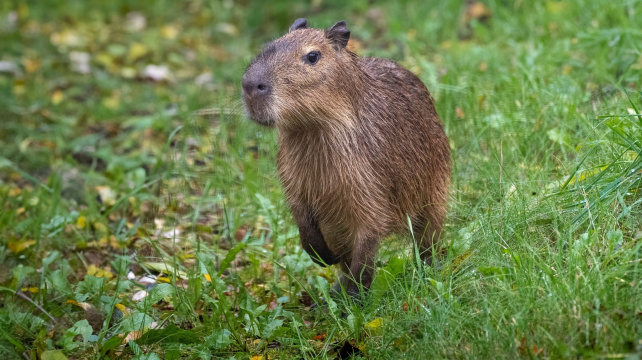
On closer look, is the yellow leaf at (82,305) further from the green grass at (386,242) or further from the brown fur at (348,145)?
the brown fur at (348,145)

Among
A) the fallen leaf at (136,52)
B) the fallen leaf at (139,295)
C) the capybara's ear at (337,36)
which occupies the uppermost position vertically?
the capybara's ear at (337,36)

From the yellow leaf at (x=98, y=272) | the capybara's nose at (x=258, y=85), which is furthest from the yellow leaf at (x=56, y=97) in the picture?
the capybara's nose at (x=258, y=85)

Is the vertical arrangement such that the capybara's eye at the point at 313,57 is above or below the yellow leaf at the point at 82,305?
above

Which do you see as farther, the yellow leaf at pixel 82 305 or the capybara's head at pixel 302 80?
the yellow leaf at pixel 82 305

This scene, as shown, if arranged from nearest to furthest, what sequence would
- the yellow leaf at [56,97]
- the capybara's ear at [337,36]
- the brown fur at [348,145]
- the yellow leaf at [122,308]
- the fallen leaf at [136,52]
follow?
the brown fur at [348,145] < the capybara's ear at [337,36] < the yellow leaf at [122,308] < the yellow leaf at [56,97] < the fallen leaf at [136,52]

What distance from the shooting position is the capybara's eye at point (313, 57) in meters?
3.15

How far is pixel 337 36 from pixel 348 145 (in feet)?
1.59

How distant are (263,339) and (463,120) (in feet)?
6.79

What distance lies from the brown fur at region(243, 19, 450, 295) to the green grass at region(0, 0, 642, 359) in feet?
0.61

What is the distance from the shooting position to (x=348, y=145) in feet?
10.6

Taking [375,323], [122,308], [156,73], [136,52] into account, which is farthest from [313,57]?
[136,52]

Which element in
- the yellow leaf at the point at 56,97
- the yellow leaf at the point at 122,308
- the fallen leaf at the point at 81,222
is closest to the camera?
the yellow leaf at the point at 122,308

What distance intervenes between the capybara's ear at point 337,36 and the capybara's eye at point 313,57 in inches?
5.9

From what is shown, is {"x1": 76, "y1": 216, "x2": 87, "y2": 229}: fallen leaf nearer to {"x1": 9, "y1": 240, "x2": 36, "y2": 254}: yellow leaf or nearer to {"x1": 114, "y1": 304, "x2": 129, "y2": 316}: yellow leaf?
{"x1": 9, "y1": 240, "x2": 36, "y2": 254}: yellow leaf
